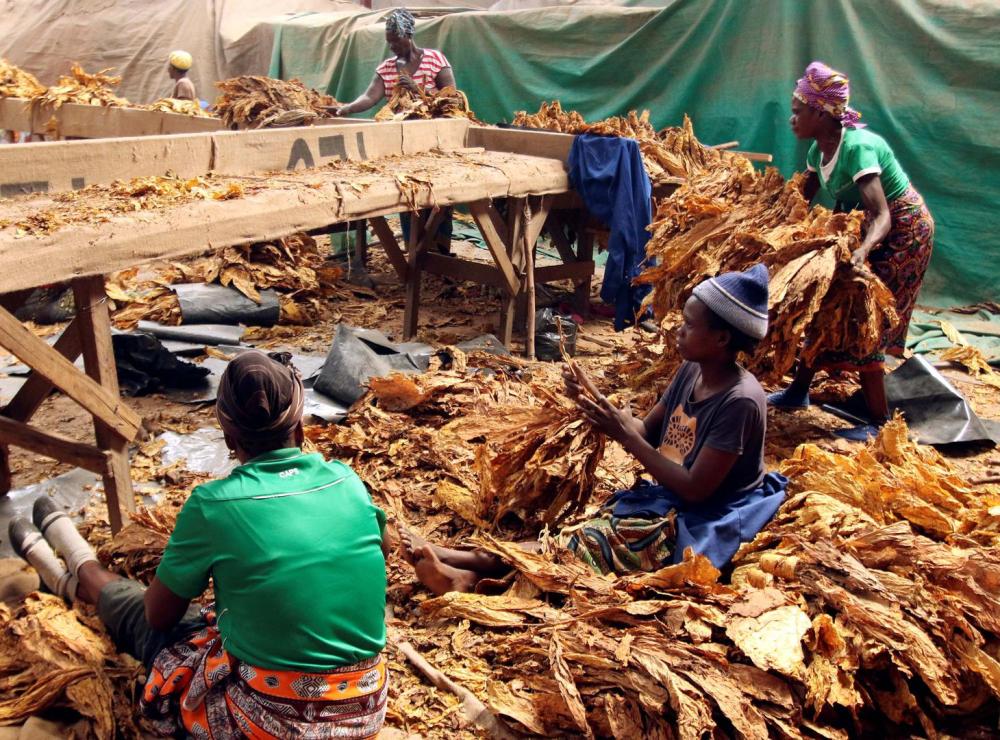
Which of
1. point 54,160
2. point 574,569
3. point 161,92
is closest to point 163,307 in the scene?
point 54,160

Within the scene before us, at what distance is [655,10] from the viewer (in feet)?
29.1

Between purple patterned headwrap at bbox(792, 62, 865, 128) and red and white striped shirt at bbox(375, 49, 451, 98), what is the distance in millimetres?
4084

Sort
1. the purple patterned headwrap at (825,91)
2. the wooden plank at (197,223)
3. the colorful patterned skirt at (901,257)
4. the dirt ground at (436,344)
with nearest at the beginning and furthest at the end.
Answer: the dirt ground at (436,344) → the wooden plank at (197,223) → the purple patterned headwrap at (825,91) → the colorful patterned skirt at (901,257)

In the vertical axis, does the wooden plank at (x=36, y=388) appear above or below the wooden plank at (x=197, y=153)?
below

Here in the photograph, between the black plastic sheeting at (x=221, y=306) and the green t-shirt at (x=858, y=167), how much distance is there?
434cm

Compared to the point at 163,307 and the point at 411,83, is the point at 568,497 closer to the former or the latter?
the point at 163,307

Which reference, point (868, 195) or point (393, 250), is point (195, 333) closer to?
point (393, 250)

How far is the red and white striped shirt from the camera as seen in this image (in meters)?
7.75

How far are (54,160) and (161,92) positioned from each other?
12.0 meters

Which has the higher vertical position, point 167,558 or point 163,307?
point 167,558

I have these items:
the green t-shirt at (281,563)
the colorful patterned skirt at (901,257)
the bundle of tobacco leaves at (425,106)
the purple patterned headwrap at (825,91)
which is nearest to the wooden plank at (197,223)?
the green t-shirt at (281,563)

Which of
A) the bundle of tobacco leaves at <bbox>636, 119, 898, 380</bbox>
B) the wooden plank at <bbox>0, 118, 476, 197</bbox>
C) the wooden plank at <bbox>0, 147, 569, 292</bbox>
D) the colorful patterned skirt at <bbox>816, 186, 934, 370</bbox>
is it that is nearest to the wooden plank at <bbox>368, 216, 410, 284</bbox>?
the wooden plank at <bbox>0, 118, 476, 197</bbox>

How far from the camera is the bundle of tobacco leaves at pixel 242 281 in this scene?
21.3ft

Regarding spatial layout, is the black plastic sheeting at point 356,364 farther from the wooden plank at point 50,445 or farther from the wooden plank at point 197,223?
the wooden plank at point 50,445
